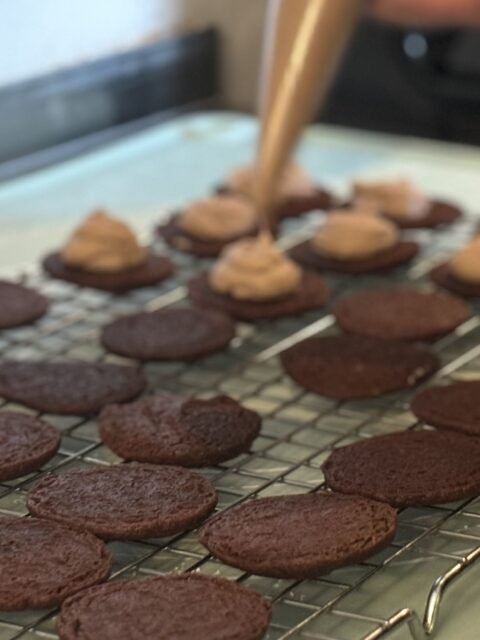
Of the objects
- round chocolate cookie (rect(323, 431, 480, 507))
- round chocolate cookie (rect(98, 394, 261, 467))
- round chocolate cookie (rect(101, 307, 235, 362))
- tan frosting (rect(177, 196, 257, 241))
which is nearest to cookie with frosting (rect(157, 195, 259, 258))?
tan frosting (rect(177, 196, 257, 241))

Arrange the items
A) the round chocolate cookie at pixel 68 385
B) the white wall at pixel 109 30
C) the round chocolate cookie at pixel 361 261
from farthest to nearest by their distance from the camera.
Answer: the white wall at pixel 109 30, the round chocolate cookie at pixel 361 261, the round chocolate cookie at pixel 68 385

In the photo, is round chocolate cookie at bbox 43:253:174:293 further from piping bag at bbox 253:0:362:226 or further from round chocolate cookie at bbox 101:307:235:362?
piping bag at bbox 253:0:362:226

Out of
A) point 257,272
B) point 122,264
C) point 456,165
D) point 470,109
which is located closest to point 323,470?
point 257,272

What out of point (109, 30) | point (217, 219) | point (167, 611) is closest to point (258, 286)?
point (217, 219)

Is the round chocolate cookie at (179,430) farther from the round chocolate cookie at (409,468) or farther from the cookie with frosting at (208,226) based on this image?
the cookie with frosting at (208,226)

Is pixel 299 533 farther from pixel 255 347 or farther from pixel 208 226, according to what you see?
pixel 208 226

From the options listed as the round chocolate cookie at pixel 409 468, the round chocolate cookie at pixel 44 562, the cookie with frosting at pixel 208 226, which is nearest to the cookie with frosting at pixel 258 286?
the cookie with frosting at pixel 208 226
